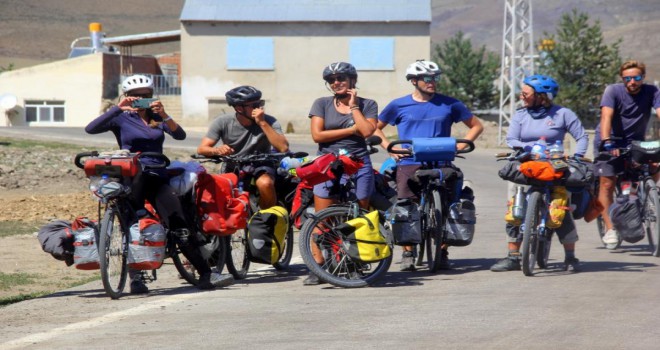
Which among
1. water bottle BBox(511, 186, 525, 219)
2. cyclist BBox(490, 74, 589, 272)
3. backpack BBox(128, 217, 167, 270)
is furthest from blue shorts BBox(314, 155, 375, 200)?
backpack BBox(128, 217, 167, 270)

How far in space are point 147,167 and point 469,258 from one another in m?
4.04

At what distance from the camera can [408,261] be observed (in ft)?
37.1

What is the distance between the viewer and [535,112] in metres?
11.6

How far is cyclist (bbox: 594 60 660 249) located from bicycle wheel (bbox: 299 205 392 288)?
3.78m

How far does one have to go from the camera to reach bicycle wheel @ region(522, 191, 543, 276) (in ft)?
34.9

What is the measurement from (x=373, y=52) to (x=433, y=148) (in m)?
53.2

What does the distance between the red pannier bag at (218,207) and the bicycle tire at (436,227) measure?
172 centimetres

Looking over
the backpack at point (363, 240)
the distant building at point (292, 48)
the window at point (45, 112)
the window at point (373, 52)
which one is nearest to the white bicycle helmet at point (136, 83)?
the backpack at point (363, 240)

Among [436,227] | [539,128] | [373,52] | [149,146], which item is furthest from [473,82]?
[149,146]

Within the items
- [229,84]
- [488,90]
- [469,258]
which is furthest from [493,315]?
[488,90]

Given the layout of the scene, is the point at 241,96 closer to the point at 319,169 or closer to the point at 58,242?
the point at 319,169

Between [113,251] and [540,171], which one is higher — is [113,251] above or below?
below

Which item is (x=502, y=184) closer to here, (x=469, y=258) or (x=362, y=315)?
(x=469, y=258)

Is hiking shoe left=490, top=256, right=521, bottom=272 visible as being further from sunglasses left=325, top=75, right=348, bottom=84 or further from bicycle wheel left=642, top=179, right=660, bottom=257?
sunglasses left=325, top=75, right=348, bottom=84
